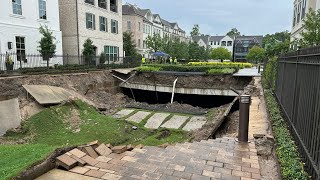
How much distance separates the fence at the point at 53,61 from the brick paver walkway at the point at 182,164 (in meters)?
13.4

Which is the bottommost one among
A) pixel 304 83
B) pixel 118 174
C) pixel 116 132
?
pixel 116 132

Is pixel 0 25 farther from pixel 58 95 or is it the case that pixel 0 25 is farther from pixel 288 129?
pixel 288 129

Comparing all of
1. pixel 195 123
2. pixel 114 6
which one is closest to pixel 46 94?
pixel 195 123

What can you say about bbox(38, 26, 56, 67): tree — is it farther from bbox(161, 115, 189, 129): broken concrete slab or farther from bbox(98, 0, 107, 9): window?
bbox(161, 115, 189, 129): broken concrete slab

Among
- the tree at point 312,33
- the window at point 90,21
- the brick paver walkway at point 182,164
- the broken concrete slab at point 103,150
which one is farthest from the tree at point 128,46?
the brick paver walkway at point 182,164

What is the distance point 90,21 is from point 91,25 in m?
0.41

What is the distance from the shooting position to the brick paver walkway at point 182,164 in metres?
3.60

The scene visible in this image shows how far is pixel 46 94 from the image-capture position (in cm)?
1173

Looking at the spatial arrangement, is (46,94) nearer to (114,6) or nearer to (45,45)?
(45,45)

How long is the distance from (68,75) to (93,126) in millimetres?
7273

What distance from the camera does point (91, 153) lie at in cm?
429

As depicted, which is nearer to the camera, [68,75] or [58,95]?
[58,95]

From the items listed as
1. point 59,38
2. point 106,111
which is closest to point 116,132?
point 106,111

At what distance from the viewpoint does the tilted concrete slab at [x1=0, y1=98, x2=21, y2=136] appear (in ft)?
31.7
